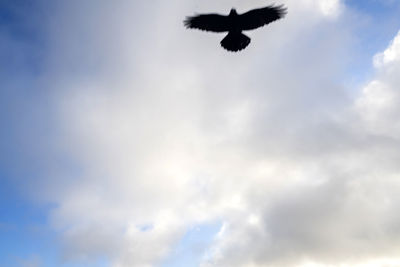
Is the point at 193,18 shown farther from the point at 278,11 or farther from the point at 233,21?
the point at 278,11

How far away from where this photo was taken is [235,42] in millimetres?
25625

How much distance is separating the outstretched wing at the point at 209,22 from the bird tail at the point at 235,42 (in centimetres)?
47

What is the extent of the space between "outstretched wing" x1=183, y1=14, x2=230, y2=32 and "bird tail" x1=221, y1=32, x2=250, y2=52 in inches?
18.5

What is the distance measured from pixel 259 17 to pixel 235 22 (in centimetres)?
123

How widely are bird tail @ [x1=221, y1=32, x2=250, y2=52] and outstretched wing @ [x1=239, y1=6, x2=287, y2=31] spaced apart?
512mm

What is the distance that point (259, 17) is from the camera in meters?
25.3

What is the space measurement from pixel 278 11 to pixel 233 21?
2.29m

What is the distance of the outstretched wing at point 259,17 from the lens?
24891 mm

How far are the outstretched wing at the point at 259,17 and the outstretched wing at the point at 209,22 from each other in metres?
0.88

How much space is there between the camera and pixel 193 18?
24797 millimetres

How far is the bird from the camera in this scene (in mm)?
24859

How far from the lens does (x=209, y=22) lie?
988 inches

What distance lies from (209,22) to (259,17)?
2553 millimetres

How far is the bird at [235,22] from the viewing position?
2486cm
